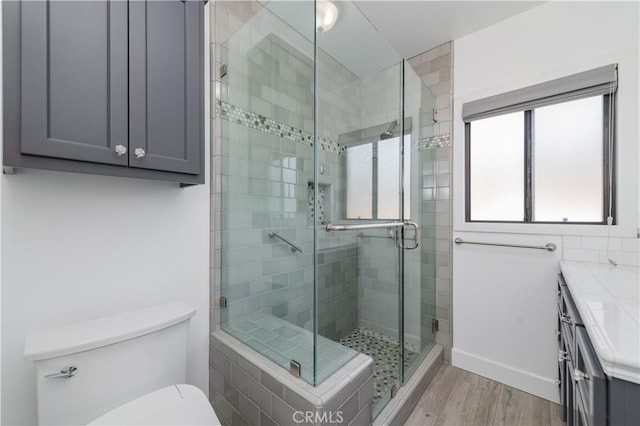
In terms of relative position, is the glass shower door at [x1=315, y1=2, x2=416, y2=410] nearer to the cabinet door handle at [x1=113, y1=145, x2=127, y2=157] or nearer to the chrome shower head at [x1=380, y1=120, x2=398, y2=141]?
the chrome shower head at [x1=380, y1=120, x2=398, y2=141]

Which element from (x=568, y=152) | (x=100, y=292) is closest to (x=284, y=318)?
(x=100, y=292)

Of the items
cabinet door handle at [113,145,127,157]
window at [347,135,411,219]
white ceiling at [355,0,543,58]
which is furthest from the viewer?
white ceiling at [355,0,543,58]

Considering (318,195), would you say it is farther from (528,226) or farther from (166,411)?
(528,226)

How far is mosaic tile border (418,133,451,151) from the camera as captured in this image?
2188 millimetres

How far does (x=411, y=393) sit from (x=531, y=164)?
180 cm

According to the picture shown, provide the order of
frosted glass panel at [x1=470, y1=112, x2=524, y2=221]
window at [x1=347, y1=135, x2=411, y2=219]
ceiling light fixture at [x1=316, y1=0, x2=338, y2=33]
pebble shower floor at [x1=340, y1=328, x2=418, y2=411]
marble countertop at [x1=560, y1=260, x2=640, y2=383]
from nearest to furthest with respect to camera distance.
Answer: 1. marble countertop at [x1=560, y1=260, x2=640, y2=383]
2. ceiling light fixture at [x1=316, y1=0, x2=338, y2=33]
3. pebble shower floor at [x1=340, y1=328, x2=418, y2=411]
4. window at [x1=347, y1=135, x2=411, y2=219]
5. frosted glass panel at [x1=470, y1=112, x2=524, y2=221]

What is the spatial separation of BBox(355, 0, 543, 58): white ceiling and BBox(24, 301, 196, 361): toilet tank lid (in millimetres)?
2315

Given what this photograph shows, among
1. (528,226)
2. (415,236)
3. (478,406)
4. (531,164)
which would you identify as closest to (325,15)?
(415,236)

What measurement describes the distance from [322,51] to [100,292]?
5.25 ft

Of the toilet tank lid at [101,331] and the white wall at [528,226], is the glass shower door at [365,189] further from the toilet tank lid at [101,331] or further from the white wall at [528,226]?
the toilet tank lid at [101,331]

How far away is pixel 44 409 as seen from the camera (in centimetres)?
88

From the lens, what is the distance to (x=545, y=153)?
1.86 meters

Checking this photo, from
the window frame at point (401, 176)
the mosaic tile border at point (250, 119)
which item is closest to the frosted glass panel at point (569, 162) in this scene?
the window frame at point (401, 176)

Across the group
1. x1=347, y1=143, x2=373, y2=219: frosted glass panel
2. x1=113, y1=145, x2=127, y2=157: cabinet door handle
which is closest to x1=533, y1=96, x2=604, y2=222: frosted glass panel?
x1=347, y1=143, x2=373, y2=219: frosted glass panel
